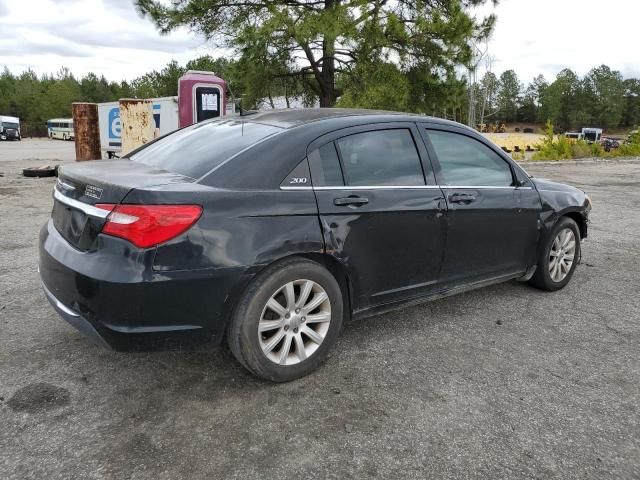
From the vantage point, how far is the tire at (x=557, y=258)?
4461mm

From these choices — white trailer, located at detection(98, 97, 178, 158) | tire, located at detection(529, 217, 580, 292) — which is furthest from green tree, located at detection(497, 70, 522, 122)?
tire, located at detection(529, 217, 580, 292)

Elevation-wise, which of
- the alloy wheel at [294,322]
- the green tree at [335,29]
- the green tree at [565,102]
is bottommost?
the alloy wheel at [294,322]

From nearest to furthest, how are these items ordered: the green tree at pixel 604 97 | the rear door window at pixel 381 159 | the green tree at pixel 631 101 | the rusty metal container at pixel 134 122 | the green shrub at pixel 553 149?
1. the rear door window at pixel 381 159
2. the rusty metal container at pixel 134 122
3. the green shrub at pixel 553 149
4. the green tree at pixel 604 97
5. the green tree at pixel 631 101

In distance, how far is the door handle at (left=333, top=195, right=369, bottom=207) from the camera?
305cm

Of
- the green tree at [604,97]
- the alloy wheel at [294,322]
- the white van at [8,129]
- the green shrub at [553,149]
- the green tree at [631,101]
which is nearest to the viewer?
the alloy wheel at [294,322]

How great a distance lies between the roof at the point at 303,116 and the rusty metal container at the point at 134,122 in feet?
22.7

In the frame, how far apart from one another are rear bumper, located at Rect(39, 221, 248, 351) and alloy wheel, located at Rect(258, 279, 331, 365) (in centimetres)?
26

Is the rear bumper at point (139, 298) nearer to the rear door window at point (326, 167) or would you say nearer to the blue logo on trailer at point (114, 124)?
the rear door window at point (326, 167)

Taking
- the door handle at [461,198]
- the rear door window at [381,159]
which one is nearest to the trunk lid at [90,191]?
the rear door window at [381,159]

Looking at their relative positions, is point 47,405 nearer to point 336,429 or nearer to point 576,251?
point 336,429

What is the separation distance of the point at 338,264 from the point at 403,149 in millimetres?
954

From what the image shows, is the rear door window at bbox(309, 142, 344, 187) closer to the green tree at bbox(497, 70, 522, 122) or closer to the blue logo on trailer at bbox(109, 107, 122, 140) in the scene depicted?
the blue logo on trailer at bbox(109, 107, 122, 140)

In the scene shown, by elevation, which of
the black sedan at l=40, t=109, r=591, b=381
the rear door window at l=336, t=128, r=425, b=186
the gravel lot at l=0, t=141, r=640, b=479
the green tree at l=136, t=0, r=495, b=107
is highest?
the green tree at l=136, t=0, r=495, b=107

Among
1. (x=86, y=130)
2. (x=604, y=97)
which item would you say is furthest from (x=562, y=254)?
(x=604, y=97)
